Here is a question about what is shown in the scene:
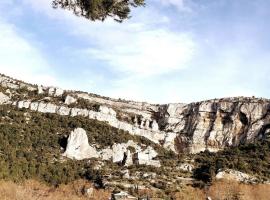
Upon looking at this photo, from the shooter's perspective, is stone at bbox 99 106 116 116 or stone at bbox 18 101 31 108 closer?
stone at bbox 18 101 31 108

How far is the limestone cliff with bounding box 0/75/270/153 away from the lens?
150250 millimetres

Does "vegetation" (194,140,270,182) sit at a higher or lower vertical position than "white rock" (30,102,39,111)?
lower

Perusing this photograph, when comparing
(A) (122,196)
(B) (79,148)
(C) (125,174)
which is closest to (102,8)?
(A) (122,196)

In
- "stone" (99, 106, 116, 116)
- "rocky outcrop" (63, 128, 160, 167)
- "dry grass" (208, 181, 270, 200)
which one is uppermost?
"stone" (99, 106, 116, 116)

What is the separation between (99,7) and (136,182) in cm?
7471

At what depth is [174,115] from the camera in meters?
166

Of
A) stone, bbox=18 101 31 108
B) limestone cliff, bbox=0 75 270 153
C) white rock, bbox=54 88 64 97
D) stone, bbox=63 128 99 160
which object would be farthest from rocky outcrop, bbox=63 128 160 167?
white rock, bbox=54 88 64 97

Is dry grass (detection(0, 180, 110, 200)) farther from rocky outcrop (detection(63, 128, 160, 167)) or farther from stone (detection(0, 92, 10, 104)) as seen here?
stone (detection(0, 92, 10, 104))

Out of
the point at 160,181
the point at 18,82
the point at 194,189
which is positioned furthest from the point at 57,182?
the point at 18,82

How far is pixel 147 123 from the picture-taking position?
544 ft

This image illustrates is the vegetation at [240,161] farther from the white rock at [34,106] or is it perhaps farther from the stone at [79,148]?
the white rock at [34,106]

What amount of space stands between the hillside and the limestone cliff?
0.92 feet

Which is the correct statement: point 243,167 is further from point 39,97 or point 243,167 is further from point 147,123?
point 39,97

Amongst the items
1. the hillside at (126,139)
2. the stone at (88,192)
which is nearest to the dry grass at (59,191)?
the stone at (88,192)
